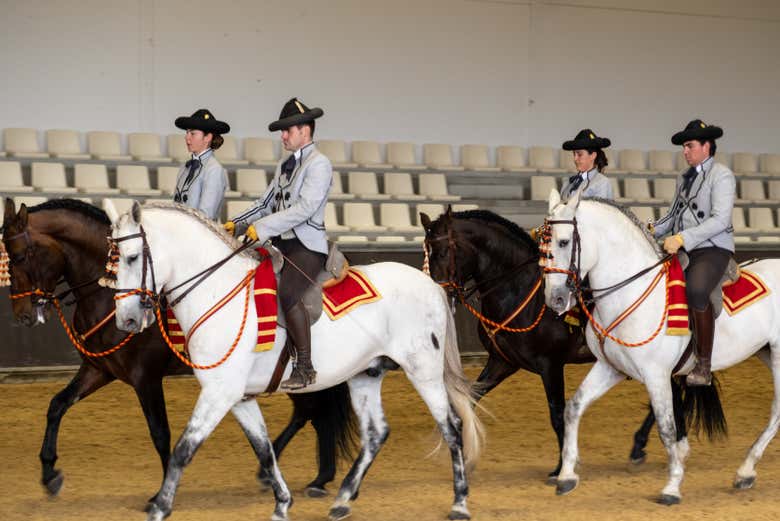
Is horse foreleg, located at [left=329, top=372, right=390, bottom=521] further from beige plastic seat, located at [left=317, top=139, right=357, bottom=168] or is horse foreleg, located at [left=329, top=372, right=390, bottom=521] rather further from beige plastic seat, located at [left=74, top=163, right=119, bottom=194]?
beige plastic seat, located at [left=317, top=139, right=357, bottom=168]

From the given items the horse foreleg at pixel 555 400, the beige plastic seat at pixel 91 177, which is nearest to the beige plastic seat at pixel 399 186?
the beige plastic seat at pixel 91 177

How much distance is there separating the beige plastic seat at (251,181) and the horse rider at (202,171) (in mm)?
6176

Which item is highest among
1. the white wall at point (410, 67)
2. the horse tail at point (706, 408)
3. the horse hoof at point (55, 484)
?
the white wall at point (410, 67)

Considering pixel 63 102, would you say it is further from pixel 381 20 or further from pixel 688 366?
pixel 688 366

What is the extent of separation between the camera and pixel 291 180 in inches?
202

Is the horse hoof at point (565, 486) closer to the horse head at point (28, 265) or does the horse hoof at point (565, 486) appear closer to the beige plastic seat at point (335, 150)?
the horse head at point (28, 265)

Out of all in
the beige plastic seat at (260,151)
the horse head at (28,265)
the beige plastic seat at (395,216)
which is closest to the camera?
the horse head at (28,265)

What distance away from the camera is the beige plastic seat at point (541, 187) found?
13805 millimetres

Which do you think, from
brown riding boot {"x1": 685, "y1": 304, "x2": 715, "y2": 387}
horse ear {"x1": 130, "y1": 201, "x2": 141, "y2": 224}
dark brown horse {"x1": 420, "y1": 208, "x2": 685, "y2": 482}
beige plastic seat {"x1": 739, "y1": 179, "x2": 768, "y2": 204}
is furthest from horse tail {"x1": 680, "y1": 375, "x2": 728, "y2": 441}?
beige plastic seat {"x1": 739, "y1": 179, "x2": 768, "y2": 204}

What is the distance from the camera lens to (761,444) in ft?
18.7

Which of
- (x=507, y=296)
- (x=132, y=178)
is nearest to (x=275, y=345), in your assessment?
(x=507, y=296)

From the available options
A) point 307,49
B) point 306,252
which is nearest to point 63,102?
point 307,49

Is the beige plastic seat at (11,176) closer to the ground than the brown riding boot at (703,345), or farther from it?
farther from it

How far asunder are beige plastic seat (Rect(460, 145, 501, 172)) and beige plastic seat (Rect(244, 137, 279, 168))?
9.06ft
